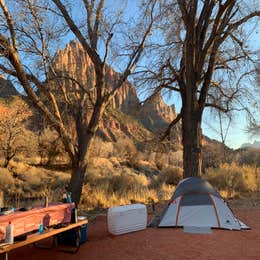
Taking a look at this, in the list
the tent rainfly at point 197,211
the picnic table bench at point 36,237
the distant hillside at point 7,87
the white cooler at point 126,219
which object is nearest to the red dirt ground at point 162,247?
the white cooler at point 126,219

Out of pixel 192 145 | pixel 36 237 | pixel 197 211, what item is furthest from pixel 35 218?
pixel 192 145

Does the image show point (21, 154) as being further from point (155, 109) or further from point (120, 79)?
point (120, 79)

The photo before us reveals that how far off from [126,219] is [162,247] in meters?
1.57

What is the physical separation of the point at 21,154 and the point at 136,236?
2139cm

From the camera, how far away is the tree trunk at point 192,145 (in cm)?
1068

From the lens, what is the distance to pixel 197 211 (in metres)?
7.71

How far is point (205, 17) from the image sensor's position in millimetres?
11383

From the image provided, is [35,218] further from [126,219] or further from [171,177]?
[171,177]

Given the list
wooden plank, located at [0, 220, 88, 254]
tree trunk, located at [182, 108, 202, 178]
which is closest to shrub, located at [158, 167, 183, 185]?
tree trunk, located at [182, 108, 202, 178]

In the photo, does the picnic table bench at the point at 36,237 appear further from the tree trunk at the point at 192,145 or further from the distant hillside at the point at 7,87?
the tree trunk at the point at 192,145

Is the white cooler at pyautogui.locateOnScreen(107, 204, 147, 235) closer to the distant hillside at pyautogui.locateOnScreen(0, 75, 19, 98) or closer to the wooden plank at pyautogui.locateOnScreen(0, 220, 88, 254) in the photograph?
the wooden plank at pyautogui.locateOnScreen(0, 220, 88, 254)

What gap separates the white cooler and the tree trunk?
3.60 meters

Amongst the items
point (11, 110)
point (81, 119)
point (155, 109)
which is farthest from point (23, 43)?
point (11, 110)

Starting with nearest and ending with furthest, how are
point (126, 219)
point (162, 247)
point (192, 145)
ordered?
1. point (162, 247)
2. point (126, 219)
3. point (192, 145)
